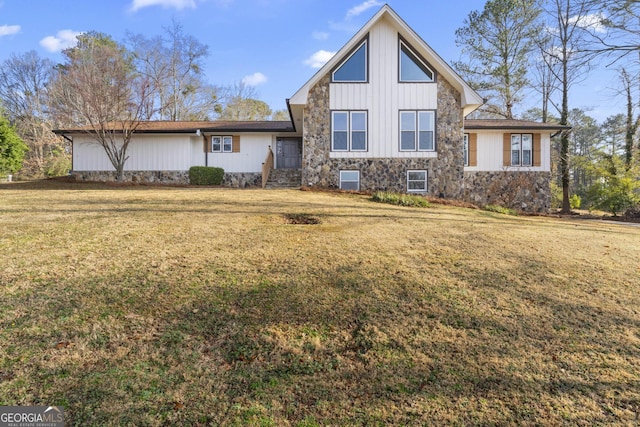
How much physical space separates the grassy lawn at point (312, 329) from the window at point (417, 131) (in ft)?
31.4

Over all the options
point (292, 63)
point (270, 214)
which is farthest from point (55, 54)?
point (270, 214)

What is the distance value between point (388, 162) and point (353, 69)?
4.32 metres

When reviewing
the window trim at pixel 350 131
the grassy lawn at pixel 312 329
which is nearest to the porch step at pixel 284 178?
the window trim at pixel 350 131

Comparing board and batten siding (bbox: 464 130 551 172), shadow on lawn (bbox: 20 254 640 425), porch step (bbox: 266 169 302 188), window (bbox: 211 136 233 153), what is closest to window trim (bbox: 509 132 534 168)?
board and batten siding (bbox: 464 130 551 172)

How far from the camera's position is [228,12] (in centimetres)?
1347

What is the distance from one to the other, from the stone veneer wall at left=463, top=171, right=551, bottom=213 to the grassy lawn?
12.1 metres

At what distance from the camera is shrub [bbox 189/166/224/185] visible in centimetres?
1783

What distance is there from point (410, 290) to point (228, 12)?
44.1 ft

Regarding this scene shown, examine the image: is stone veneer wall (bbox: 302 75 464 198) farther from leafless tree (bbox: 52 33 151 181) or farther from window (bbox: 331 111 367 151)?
leafless tree (bbox: 52 33 151 181)

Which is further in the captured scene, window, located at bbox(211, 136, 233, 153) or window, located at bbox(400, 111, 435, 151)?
window, located at bbox(211, 136, 233, 153)

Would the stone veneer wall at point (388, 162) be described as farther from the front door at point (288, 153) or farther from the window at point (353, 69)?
the front door at point (288, 153)

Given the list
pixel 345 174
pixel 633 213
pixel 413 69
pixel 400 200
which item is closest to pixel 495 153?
pixel 633 213

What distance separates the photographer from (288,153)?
19.4 m

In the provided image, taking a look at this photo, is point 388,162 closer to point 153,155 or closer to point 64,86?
point 153,155
